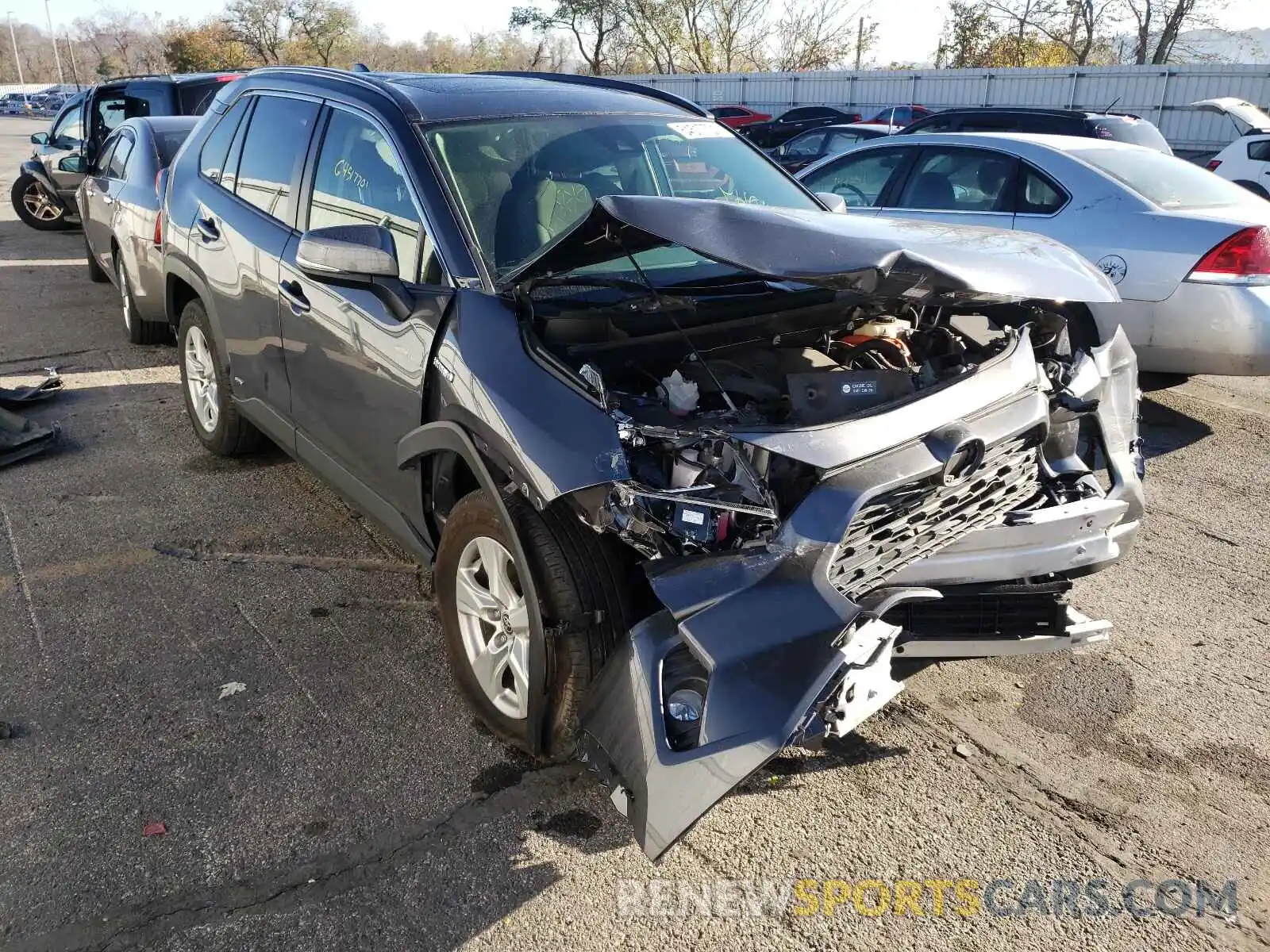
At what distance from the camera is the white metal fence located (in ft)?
71.7

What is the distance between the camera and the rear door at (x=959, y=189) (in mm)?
6539

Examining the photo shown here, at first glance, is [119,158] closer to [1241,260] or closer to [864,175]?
[864,175]

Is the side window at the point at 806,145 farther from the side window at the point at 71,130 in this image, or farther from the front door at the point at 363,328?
the front door at the point at 363,328

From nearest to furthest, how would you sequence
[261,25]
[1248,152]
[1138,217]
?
[1138,217] < [1248,152] < [261,25]

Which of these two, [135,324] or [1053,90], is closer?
[135,324]

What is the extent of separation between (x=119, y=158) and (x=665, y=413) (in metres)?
6.61

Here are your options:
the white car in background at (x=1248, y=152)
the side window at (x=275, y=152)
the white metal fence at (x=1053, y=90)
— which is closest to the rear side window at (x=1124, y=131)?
the white car in background at (x=1248, y=152)

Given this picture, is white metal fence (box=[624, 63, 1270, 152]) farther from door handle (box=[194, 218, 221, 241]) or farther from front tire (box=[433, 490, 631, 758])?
front tire (box=[433, 490, 631, 758])

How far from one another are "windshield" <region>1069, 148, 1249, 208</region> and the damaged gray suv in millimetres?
3015

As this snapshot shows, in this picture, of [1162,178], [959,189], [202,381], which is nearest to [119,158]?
[202,381]

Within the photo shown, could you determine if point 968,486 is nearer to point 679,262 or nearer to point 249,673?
point 679,262

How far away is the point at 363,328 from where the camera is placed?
10.9ft

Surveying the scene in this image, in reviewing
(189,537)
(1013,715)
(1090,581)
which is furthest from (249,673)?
(1090,581)

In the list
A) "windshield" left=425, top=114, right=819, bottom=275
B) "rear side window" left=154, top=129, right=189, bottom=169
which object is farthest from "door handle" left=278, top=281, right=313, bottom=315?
"rear side window" left=154, top=129, right=189, bottom=169
